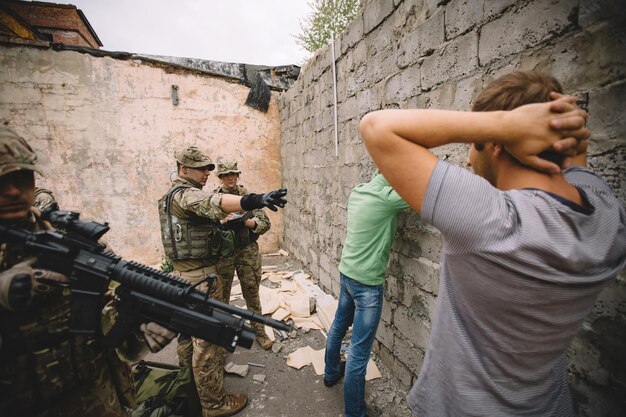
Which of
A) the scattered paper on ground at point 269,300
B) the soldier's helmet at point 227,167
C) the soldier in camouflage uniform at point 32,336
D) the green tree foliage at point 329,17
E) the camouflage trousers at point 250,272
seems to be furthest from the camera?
the green tree foliage at point 329,17

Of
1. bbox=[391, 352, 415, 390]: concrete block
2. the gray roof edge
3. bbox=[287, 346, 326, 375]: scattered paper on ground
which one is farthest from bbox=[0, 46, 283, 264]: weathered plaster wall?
bbox=[391, 352, 415, 390]: concrete block

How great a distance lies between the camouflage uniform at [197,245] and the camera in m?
2.38

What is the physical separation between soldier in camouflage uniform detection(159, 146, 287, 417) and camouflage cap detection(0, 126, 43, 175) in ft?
3.66

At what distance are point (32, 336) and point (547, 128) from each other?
217cm

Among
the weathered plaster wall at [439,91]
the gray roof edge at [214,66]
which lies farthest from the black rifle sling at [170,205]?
the gray roof edge at [214,66]

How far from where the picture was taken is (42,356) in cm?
133

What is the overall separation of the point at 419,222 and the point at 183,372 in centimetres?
247

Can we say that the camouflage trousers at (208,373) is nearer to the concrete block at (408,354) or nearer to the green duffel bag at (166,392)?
the green duffel bag at (166,392)

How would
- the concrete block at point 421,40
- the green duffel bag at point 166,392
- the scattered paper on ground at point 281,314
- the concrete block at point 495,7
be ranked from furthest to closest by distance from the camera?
the scattered paper on ground at point 281,314, the green duffel bag at point 166,392, the concrete block at point 421,40, the concrete block at point 495,7

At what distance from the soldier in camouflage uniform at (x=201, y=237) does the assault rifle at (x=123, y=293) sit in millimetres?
910

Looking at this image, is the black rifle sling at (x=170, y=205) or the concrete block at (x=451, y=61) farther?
the black rifle sling at (x=170, y=205)

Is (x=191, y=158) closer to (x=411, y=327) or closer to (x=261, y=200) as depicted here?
(x=261, y=200)

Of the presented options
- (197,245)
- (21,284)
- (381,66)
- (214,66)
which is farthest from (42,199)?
(381,66)

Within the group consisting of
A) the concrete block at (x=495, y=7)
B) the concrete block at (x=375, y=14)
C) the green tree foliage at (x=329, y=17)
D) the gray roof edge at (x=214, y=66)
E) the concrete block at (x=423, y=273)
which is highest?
the green tree foliage at (x=329, y=17)
